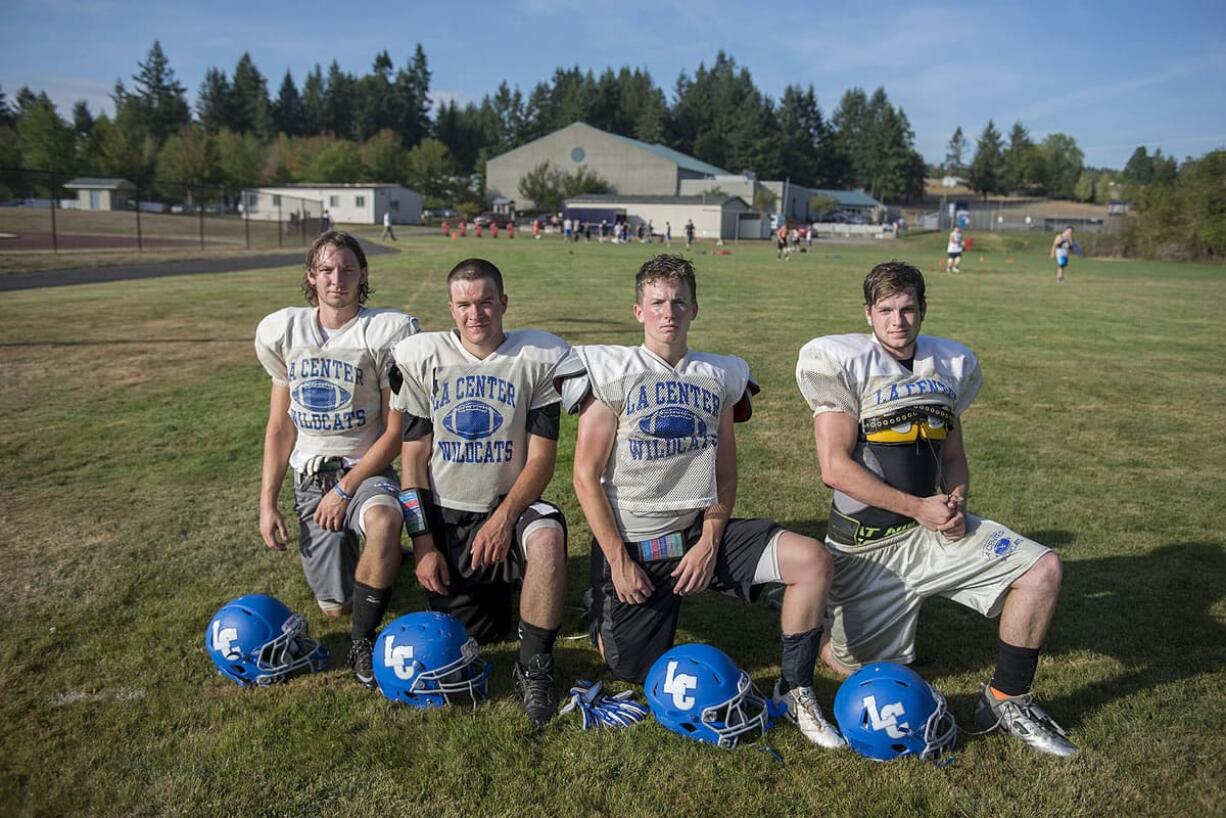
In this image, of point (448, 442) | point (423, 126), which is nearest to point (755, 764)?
point (448, 442)

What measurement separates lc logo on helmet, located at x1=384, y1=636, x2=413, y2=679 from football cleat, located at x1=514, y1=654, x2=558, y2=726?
0.50 m

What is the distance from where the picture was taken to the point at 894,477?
4.01m

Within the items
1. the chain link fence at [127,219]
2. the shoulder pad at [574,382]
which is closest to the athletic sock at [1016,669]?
the shoulder pad at [574,382]

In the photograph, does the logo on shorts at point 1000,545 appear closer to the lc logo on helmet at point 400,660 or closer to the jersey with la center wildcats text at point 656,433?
the jersey with la center wildcats text at point 656,433

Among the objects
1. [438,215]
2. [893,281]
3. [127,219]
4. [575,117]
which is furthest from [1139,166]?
[893,281]

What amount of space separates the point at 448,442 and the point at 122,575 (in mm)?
2364

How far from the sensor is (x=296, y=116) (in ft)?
452

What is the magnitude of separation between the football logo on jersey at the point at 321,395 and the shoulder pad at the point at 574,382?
1.39 meters

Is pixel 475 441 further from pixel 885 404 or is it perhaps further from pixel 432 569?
pixel 885 404

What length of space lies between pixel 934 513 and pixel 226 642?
319cm

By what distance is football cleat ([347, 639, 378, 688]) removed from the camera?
12.8ft

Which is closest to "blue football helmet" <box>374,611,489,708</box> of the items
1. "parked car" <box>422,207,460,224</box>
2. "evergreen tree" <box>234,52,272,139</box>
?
"parked car" <box>422,207,460,224</box>

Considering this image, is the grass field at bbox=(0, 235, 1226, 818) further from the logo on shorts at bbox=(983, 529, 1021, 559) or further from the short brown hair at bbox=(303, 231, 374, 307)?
the short brown hair at bbox=(303, 231, 374, 307)

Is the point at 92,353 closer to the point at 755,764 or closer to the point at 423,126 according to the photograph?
the point at 755,764
